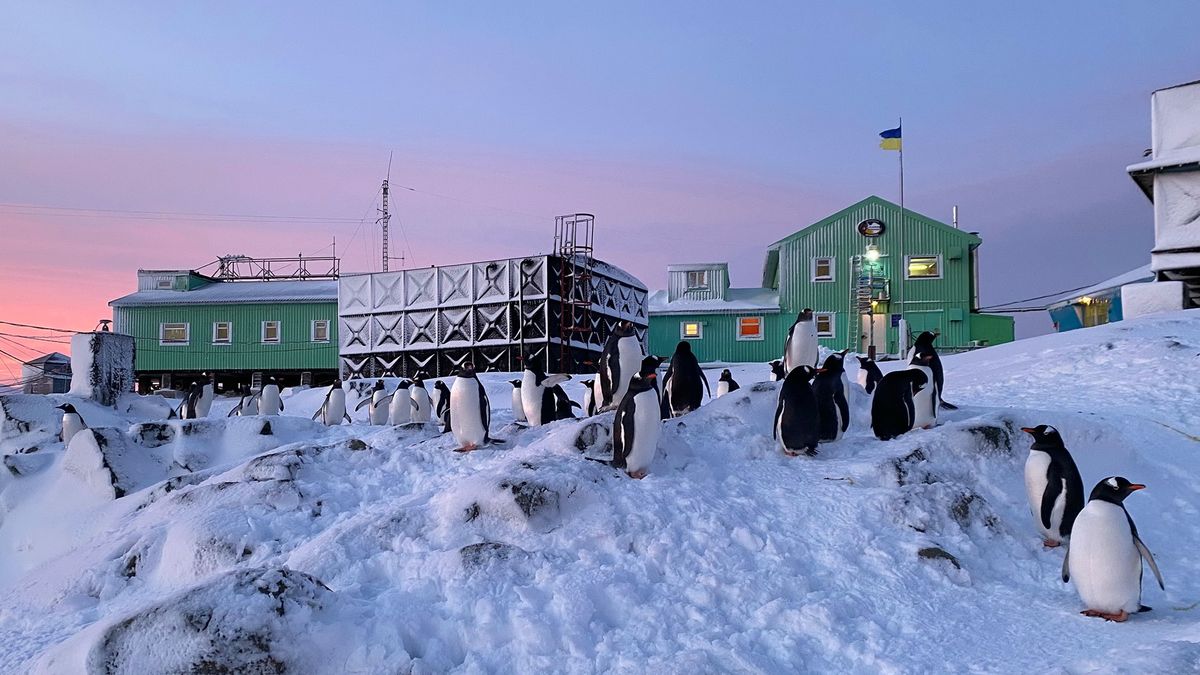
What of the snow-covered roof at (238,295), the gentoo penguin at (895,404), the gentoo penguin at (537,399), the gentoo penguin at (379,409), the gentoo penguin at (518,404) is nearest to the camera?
the gentoo penguin at (895,404)

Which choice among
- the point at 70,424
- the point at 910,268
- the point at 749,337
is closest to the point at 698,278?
the point at 749,337

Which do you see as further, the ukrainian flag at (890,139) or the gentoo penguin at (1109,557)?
the ukrainian flag at (890,139)

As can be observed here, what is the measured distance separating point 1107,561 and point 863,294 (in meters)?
31.1

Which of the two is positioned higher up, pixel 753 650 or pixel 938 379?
pixel 938 379

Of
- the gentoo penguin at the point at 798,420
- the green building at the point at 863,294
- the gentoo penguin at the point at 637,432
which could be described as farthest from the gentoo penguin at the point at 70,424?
the green building at the point at 863,294

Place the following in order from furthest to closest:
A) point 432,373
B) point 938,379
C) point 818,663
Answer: point 432,373
point 938,379
point 818,663

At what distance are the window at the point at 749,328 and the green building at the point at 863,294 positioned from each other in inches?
1.6

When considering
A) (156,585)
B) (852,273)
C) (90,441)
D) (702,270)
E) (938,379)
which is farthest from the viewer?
(702,270)

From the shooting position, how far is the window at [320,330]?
39688mm

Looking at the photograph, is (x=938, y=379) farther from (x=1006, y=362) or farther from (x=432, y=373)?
(x=432, y=373)

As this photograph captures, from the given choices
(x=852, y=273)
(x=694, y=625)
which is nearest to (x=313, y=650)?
(x=694, y=625)

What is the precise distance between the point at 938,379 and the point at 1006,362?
7.58 meters

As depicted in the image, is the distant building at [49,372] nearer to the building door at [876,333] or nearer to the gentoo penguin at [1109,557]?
the building door at [876,333]

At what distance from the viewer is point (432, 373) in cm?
3241
